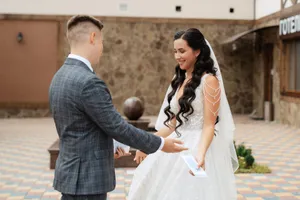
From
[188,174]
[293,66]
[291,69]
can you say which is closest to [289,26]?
[293,66]

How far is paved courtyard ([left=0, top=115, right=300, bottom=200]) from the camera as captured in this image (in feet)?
17.3

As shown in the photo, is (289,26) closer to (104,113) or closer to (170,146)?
(170,146)

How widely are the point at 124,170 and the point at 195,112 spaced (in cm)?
358

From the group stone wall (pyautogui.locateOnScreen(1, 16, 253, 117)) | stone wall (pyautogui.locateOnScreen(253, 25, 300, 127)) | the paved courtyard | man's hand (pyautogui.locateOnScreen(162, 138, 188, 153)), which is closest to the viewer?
man's hand (pyautogui.locateOnScreen(162, 138, 188, 153))

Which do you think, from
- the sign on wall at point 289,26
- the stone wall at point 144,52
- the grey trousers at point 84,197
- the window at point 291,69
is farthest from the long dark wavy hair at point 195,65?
the stone wall at point 144,52

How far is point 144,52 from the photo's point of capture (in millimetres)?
15023

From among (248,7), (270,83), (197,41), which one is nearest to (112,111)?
(197,41)

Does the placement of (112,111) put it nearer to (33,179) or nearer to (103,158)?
(103,158)

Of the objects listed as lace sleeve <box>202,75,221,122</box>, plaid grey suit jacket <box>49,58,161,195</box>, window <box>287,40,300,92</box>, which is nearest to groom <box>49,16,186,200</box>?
plaid grey suit jacket <box>49,58,161,195</box>

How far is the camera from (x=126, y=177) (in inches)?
238

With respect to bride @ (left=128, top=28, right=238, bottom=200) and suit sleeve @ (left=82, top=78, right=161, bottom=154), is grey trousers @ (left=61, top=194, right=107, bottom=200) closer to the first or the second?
suit sleeve @ (left=82, top=78, right=161, bottom=154)

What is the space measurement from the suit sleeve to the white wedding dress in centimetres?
97

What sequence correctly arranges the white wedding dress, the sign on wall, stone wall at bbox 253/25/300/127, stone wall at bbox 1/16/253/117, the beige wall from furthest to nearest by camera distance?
1. stone wall at bbox 1/16/253/117
2. the beige wall
3. stone wall at bbox 253/25/300/127
4. the sign on wall
5. the white wedding dress

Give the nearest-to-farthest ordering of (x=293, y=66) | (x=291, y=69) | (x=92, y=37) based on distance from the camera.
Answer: (x=92, y=37) < (x=293, y=66) < (x=291, y=69)
